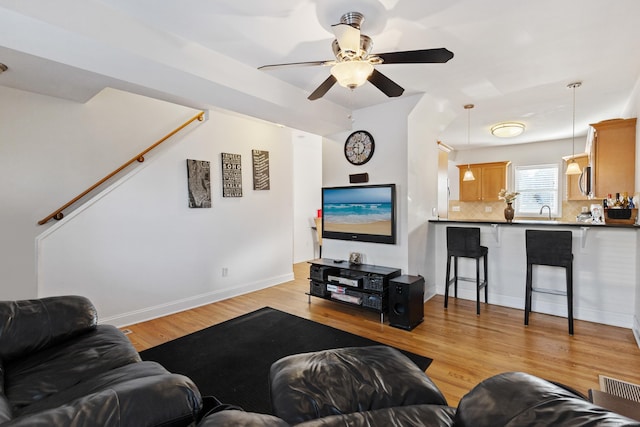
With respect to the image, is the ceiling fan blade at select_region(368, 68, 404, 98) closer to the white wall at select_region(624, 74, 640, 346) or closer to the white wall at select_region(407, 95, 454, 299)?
the white wall at select_region(407, 95, 454, 299)

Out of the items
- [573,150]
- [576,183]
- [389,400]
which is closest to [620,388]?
[389,400]

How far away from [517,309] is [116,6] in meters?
4.89

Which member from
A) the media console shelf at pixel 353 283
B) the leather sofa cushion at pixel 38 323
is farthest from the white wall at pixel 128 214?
the leather sofa cushion at pixel 38 323

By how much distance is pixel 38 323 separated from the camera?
1.81 m

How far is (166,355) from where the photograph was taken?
2.76 meters

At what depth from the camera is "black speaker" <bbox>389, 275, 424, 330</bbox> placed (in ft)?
10.8

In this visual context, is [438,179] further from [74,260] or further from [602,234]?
[74,260]

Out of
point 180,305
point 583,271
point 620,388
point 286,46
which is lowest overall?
point 620,388

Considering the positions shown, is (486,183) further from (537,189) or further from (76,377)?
(76,377)

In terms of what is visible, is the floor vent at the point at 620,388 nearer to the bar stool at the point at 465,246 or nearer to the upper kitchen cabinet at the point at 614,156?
the bar stool at the point at 465,246

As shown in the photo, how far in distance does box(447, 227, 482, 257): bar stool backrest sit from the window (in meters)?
4.13

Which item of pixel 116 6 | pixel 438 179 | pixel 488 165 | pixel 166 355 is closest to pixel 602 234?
pixel 438 179

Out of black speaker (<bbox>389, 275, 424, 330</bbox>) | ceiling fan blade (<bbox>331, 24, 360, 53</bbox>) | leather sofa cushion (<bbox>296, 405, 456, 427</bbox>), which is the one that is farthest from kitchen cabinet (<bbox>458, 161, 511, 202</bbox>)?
leather sofa cushion (<bbox>296, 405, 456, 427</bbox>)

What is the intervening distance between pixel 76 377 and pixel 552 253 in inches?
159
